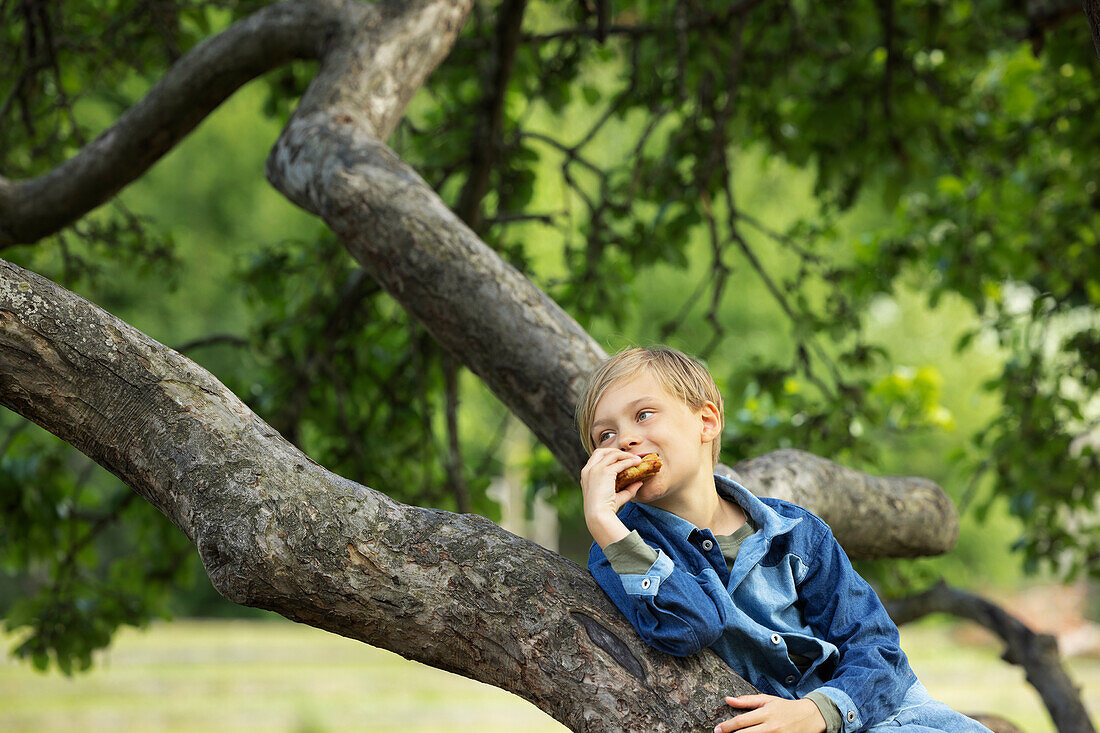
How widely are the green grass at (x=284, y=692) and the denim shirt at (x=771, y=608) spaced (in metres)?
6.64

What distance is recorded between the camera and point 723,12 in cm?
414

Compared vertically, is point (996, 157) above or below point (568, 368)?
above

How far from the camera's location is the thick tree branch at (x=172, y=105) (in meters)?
2.84

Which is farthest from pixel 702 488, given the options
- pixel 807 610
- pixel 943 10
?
pixel 943 10

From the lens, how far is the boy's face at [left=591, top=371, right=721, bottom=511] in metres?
1.58

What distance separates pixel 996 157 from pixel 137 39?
13.6 ft

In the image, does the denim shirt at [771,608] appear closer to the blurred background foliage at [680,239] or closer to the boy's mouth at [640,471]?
the boy's mouth at [640,471]

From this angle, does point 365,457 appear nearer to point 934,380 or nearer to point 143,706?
point 934,380

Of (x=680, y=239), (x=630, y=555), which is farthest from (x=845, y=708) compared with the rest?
(x=680, y=239)

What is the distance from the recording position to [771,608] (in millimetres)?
1531

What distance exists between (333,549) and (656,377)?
614 millimetres

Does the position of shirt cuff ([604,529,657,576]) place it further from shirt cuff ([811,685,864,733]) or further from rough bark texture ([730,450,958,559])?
rough bark texture ([730,450,958,559])

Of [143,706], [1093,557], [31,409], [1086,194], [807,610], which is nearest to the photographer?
[31,409]

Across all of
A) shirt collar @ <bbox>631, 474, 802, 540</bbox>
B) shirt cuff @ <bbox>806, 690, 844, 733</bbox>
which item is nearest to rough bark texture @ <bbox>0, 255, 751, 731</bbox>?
shirt cuff @ <bbox>806, 690, 844, 733</bbox>
